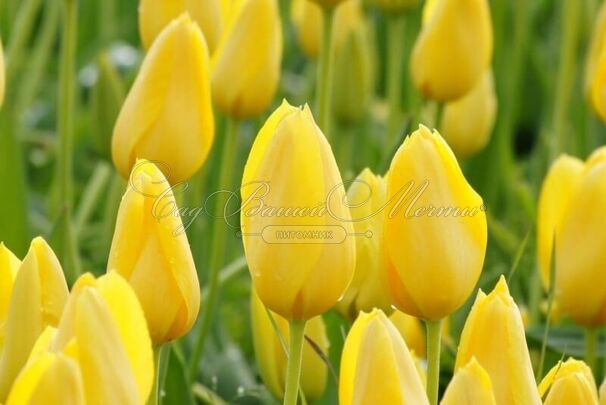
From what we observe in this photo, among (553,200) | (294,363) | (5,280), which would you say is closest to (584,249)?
(553,200)

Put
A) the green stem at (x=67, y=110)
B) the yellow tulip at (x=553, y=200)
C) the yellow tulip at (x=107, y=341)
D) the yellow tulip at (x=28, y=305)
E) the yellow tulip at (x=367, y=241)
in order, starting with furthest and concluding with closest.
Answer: the green stem at (x=67, y=110), the yellow tulip at (x=553, y=200), the yellow tulip at (x=367, y=241), the yellow tulip at (x=28, y=305), the yellow tulip at (x=107, y=341)

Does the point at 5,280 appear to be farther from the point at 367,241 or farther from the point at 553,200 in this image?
the point at 553,200

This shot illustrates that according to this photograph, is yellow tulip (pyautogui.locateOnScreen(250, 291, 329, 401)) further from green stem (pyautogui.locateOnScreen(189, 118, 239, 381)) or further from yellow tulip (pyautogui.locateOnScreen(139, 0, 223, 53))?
yellow tulip (pyautogui.locateOnScreen(139, 0, 223, 53))

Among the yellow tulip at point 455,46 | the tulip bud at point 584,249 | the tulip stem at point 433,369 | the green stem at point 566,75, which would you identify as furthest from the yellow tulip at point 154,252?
the green stem at point 566,75

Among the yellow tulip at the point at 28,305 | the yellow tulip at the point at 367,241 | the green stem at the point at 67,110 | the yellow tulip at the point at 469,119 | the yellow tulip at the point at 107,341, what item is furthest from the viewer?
the yellow tulip at the point at 469,119

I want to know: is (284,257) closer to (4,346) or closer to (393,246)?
(393,246)

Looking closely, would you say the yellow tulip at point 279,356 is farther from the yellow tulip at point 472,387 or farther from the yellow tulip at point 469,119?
the yellow tulip at point 469,119

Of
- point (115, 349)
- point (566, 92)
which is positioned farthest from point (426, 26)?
point (115, 349)
